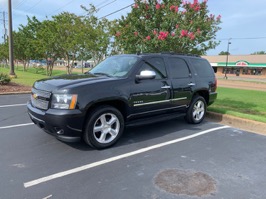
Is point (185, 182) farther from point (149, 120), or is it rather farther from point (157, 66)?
point (157, 66)

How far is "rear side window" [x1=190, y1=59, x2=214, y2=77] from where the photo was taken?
6.49 meters

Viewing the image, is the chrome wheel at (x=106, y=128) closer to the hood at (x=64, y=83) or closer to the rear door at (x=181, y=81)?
the hood at (x=64, y=83)

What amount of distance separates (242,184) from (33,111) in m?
3.64

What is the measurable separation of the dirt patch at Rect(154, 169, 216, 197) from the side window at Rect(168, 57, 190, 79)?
262 cm

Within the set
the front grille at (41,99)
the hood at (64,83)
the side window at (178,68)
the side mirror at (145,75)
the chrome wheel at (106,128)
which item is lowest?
the chrome wheel at (106,128)

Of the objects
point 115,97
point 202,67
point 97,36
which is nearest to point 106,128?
point 115,97

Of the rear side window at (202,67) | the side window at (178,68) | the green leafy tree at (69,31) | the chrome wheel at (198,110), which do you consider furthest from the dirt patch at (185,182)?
the green leafy tree at (69,31)

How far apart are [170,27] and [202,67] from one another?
102 inches

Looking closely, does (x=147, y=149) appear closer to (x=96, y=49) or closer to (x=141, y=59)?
(x=141, y=59)

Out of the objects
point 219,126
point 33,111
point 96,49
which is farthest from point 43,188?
point 96,49

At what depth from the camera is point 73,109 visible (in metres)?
4.05

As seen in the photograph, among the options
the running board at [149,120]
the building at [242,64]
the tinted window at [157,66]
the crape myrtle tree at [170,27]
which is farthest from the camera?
the building at [242,64]

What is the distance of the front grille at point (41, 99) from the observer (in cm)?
423

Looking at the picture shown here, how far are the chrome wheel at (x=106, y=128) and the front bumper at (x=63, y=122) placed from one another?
36 centimetres
